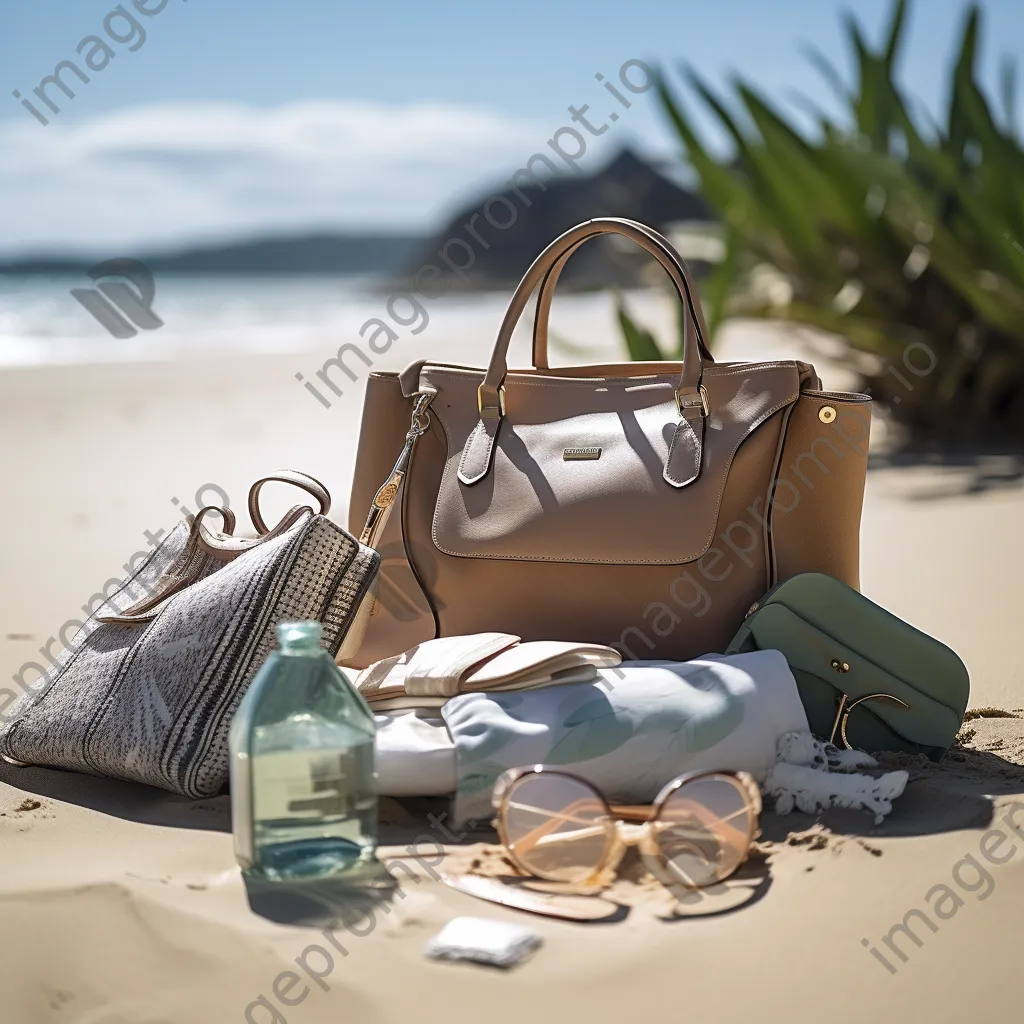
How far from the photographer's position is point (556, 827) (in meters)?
1.88

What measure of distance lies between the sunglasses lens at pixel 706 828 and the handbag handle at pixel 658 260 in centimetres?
100

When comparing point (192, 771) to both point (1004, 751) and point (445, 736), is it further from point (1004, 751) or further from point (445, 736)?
point (1004, 751)

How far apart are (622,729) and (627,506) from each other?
592 millimetres

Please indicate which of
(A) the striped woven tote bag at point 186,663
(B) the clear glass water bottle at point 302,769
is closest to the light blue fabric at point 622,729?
(B) the clear glass water bottle at point 302,769

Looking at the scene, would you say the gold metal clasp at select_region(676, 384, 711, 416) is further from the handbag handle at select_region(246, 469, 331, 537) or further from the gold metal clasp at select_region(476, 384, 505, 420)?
the handbag handle at select_region(246, 469, 331, 537)

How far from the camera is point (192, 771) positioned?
2.25 meters

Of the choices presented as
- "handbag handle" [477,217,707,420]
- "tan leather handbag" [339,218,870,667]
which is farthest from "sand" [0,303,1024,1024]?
"handbag handle" [477,217,707,420]

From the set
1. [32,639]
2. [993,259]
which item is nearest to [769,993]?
[32,639]

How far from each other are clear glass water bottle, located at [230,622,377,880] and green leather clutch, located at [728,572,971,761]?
88 centimetres

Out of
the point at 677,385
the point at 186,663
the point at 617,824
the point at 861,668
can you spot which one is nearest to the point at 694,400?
the point at 677,385

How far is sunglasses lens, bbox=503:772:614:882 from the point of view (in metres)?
1.86

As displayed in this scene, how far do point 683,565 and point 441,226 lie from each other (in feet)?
126

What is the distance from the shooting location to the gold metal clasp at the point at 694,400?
103 inches

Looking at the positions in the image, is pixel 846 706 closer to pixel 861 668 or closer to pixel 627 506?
pixel 861 668
